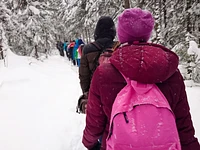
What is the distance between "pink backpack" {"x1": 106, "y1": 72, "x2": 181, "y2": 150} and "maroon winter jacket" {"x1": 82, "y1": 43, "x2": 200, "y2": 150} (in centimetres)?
10

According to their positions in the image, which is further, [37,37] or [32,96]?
[37,37]

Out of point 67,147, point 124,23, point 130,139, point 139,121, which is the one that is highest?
point 124,23

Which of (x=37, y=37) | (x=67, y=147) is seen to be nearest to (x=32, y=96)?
(x=67, y=147)

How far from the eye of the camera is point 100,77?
1928 millimetres

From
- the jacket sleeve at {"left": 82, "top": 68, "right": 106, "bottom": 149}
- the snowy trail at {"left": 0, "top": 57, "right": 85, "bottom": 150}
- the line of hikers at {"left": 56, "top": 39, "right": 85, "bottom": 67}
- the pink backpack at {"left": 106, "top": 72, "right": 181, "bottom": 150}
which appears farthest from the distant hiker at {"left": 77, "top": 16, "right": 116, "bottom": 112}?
the line of hikers at {"left": 56, "top": 39, "right": 85, "bottom": 67}

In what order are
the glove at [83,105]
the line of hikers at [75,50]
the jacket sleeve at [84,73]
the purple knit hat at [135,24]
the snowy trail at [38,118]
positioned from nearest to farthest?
the purple knit hat at [135,24] → the glove at [83,105] → the jacket sleeve at [84,73] → the snowy trail at [38,118] → the line of hikers at [75,50]

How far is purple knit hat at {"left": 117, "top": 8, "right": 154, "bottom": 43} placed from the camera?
1.92m

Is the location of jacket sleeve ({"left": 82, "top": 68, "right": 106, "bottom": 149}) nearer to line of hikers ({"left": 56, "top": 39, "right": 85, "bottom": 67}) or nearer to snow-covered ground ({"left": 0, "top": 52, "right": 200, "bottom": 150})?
snow-covered ground ({"left": 0, "top": 52, "right": 200, "bottom": 150})

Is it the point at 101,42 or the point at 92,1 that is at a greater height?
the point at 92,1

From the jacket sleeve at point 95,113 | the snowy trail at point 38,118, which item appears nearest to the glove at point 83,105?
the jacket sleeve at point 95,113

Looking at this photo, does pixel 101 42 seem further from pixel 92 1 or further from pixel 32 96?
pixel 92 1

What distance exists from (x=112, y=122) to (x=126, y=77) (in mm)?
359

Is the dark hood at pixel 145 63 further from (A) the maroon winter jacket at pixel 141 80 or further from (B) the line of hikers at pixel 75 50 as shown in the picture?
(B) the line of hikers at pixel 75 50

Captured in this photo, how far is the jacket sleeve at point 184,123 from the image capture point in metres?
1.99
